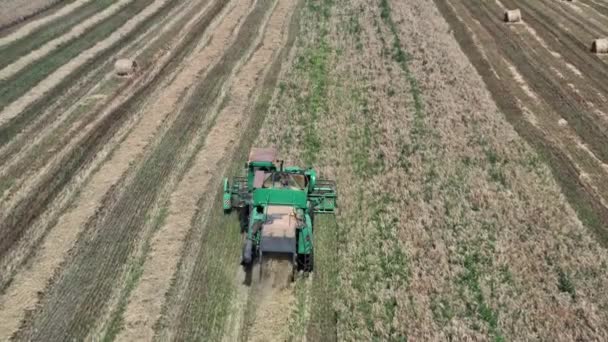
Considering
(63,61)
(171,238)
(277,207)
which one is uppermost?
(277,207)

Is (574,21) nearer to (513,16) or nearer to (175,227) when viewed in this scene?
(513,16)

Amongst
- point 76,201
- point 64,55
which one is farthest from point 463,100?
point 64,55

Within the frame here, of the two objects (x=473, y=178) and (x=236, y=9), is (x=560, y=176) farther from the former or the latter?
(x=236, y=9)

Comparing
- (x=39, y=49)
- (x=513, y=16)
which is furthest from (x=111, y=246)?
(x=513, y=16)

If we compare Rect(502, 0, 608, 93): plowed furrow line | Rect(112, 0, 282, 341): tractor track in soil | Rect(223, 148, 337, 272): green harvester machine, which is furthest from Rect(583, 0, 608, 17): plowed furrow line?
Rect(223, 148, 337, 272): green harvester machine

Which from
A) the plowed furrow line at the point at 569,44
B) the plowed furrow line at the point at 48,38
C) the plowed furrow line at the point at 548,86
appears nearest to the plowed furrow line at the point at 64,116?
the plowed furrow line at the point at 48,38
